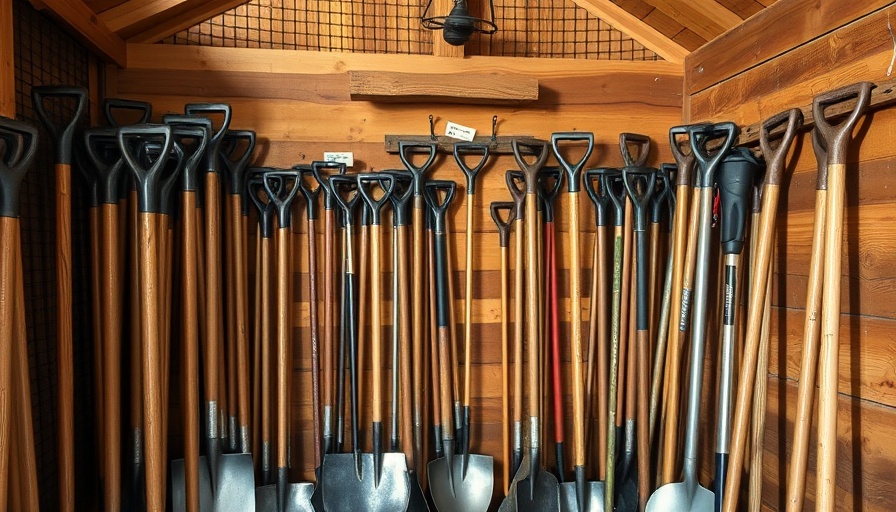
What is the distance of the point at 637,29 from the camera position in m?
2.30

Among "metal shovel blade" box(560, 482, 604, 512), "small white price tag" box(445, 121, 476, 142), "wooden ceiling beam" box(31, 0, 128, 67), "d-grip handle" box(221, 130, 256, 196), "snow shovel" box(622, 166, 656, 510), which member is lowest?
"metal shovel blade" box(560, 482, 604, 512)

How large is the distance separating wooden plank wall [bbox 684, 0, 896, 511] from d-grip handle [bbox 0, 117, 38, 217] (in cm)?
179

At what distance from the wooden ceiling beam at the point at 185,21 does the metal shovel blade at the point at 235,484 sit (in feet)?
4.46

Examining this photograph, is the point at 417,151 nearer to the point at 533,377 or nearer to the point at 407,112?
the point at 407,112

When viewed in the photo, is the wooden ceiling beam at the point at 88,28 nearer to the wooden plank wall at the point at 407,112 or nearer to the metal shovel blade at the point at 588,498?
the wooden plank wall at the point at 407,112

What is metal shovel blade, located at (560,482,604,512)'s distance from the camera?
2074 mm

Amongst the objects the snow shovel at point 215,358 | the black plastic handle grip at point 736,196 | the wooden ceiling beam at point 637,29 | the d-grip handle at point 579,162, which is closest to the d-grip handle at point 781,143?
the black plastic handle grip at point 736,196

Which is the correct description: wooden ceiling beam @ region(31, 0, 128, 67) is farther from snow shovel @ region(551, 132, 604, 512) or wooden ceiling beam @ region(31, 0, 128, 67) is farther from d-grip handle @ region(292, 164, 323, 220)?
snow shovel @ region(551, 132, 604, 512)

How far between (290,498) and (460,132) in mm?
1324

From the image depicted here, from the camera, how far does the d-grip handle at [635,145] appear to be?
2137mm

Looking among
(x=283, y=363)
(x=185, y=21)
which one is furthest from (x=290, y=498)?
(x=185, y=21)

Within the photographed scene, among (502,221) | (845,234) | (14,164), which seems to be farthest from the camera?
(502,221)

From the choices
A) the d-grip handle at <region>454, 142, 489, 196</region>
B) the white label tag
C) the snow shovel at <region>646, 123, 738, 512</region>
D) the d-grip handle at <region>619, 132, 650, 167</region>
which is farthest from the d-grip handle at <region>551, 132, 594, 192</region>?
the white label tag

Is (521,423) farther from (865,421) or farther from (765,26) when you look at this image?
(765,26)
